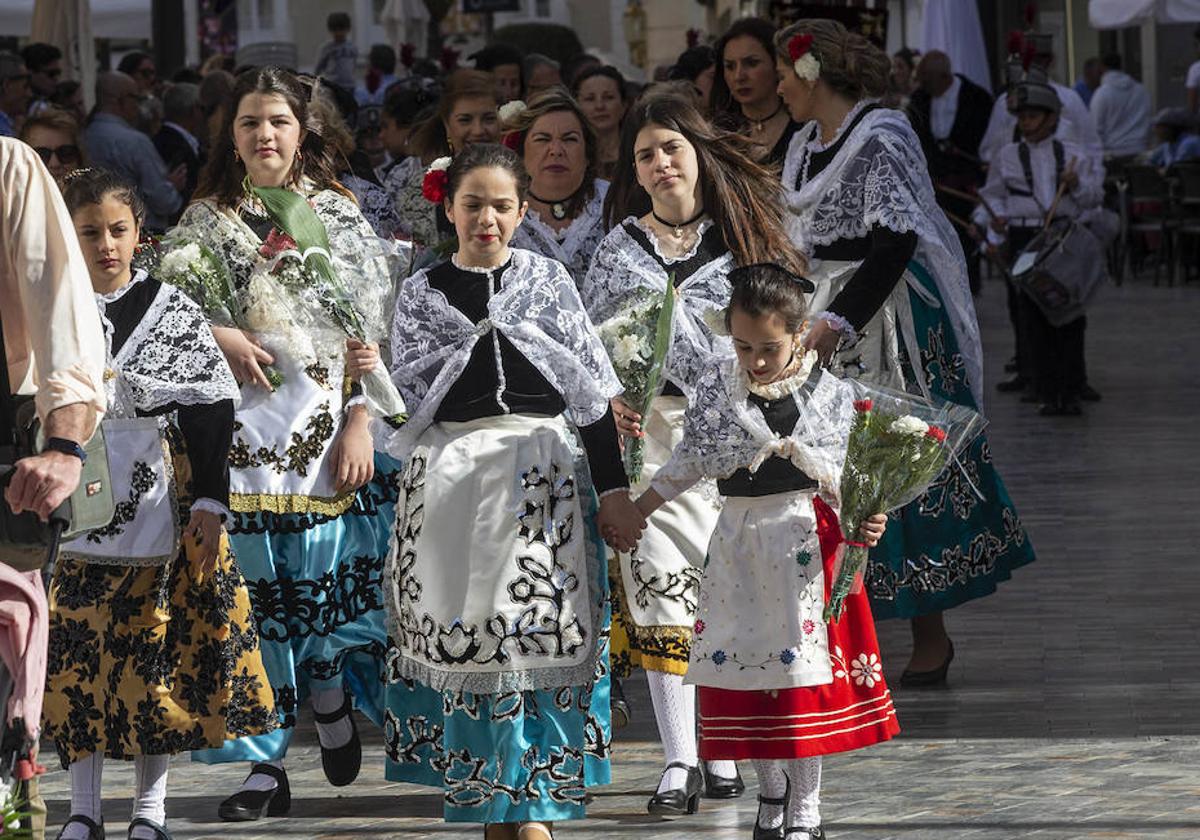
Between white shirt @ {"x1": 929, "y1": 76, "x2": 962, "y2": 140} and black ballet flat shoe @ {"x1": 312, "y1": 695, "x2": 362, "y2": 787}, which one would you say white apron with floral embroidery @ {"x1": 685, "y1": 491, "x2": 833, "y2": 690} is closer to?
black ballet flat shoe @ {"x1": 312, "y1": 695, "x2": 362, "y2": 787}

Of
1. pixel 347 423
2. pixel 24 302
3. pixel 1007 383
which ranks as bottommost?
pixel 1007 383

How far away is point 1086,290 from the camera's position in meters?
15.0

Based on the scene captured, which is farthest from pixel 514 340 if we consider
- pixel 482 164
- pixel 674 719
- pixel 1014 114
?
pixel 1014 114

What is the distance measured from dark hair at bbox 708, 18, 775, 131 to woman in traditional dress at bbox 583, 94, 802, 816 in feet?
4.23

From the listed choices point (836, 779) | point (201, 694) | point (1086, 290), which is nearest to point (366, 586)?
point (201, 694)

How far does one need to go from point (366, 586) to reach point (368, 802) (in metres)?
0.61

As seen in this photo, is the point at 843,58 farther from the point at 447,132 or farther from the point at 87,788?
the point at 87,788

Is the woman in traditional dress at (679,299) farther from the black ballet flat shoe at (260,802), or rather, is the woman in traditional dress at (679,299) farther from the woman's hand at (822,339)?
the black ballet flat shoe at (260,802)

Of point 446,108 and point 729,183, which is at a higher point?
point 446,108

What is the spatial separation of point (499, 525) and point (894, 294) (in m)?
2.36

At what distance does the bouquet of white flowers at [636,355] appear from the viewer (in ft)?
22.4

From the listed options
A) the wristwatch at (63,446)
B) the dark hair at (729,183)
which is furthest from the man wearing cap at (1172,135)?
the wristwatch at (63,446)

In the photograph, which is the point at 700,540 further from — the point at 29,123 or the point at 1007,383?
the point at 1007,383

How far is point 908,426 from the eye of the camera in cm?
607
